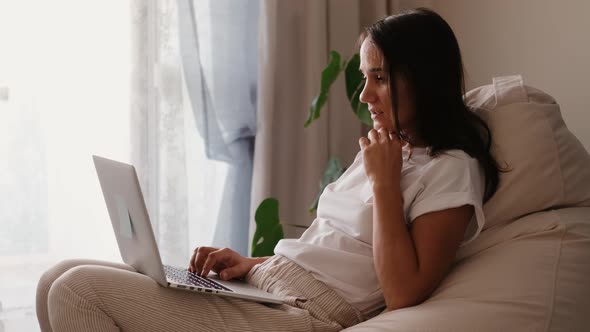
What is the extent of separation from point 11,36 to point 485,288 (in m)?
1.53

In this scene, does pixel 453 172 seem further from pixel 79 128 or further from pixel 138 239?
pixel 79 128

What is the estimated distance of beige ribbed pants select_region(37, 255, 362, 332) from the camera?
4.09 feet

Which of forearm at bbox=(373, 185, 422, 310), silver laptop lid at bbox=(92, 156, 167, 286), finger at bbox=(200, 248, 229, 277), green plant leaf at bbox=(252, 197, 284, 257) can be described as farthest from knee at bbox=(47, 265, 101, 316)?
green plant leaf at bbox=(252, 197, 284, 257)

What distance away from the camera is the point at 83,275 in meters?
1.28

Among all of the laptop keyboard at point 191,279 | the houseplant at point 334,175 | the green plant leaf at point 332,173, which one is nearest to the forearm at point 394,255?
the laptop keyboard at point 191,279

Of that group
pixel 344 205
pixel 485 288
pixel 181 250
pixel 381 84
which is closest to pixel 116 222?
pixel 344 205

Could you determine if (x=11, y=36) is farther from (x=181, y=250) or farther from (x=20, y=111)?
(x=181, y=250)

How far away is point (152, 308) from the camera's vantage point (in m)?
1.28

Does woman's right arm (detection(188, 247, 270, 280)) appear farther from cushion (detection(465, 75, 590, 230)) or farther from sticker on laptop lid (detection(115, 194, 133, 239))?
cushion (detection(465, 75, 590, 230))

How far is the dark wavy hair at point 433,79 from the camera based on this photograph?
1.49 meters

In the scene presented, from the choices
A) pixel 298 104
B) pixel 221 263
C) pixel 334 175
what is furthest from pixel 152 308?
pixel 298 104

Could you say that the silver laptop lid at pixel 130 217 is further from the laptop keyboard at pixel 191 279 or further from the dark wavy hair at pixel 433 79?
the dark wavy hair at pixel 433 79

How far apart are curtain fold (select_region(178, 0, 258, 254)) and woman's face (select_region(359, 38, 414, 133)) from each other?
927 millimetres

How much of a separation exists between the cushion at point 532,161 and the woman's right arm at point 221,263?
0.53 meters
